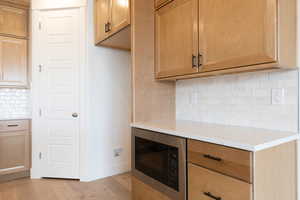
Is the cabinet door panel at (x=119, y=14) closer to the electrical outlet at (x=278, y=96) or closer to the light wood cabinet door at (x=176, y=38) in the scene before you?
the light wood cabinet door at (x=176, y=38)

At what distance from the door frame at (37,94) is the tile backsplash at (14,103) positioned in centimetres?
44

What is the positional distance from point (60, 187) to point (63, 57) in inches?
68.0

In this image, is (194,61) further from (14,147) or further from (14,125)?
(14,147)

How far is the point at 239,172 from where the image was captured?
104 cm

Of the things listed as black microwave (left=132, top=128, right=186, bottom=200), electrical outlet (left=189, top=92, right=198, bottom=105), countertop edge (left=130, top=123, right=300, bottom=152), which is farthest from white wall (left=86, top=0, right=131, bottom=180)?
countertop edge (left=130, top=123, right=300, bottom=152)

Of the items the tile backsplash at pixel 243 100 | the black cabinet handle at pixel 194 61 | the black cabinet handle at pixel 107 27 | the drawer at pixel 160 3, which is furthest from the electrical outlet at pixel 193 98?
the black cabinet handle at pixel 107 27

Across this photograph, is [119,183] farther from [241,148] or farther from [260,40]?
[260,40]

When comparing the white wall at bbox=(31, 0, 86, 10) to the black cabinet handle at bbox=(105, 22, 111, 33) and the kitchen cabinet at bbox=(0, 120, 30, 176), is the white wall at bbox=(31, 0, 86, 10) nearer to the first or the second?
the black cabinet handle at bbox=(105, 22, 111, 33)

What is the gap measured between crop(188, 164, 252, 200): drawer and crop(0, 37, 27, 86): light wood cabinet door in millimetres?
2782

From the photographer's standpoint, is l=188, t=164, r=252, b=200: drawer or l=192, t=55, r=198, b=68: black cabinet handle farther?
l=192, t=55, r=198, b=68: black cabinet handle

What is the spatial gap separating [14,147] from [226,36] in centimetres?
305

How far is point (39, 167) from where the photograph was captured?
2934 millimetres

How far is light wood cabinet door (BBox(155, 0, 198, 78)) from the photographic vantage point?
1642mm

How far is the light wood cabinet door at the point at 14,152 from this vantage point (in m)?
2.82
